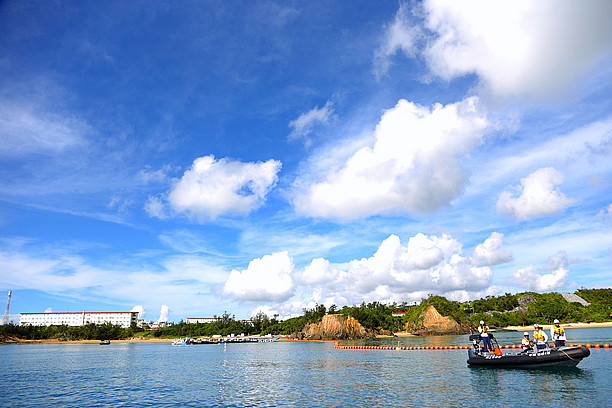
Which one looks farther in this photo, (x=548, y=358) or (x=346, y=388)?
(x=548, y=358)

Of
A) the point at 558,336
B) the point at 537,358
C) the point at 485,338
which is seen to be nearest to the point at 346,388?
the point at 485,338

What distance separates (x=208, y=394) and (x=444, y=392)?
81.0 feet

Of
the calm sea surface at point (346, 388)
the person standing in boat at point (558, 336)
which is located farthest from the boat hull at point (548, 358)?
the person standing in boat at point (558, 336)

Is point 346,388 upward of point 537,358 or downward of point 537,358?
downward

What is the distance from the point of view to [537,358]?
153ft

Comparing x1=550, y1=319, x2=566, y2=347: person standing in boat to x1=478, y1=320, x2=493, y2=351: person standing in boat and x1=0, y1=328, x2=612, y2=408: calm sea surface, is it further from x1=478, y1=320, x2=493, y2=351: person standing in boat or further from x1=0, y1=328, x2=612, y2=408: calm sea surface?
x1=478, y1=320, x2=493, y2=351: person standing in boat

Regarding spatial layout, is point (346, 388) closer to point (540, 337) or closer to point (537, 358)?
point (537, 358)

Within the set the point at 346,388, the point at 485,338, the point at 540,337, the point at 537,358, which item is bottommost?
the point at 346,388

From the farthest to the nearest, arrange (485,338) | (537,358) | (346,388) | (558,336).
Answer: (485,338) < (558,336) < (537,358) < (346,388)

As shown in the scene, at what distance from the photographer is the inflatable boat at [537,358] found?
150 feet

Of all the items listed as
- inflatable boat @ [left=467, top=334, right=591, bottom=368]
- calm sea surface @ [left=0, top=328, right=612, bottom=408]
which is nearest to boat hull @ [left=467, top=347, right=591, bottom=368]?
inflatable boat @ [left=467, top=334, right=591, bottom=368]

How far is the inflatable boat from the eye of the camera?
45.6 m

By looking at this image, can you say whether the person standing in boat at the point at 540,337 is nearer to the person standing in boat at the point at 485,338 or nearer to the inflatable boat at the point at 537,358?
the inflatable boat at the point at 537,358

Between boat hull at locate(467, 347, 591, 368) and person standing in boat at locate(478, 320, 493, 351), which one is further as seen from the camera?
person standing in boat at locate(478, 320, 493, 351)
